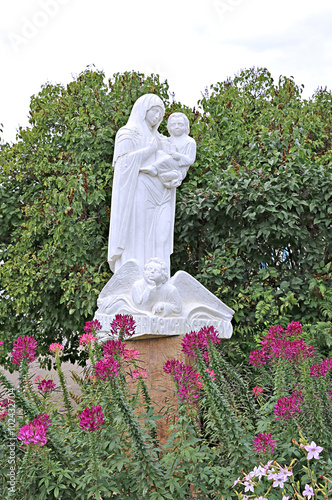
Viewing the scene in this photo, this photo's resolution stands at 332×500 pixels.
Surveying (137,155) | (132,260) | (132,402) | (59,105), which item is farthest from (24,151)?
(132,402)

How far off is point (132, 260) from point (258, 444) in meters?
2.63

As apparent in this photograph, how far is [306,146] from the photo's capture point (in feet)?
18.2

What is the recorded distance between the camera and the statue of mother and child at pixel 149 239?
13.7 feet

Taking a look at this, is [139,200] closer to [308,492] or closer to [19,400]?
[19,400]

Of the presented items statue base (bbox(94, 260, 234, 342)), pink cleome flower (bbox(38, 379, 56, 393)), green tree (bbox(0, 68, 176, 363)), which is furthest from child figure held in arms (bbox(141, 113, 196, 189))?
pink cleome flower (bbox(38, 379, 56, 393))

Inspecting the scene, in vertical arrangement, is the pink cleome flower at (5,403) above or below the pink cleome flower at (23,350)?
below

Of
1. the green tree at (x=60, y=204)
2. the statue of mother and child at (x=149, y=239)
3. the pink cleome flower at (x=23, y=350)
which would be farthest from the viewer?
the green tree at (x=60, y=204)

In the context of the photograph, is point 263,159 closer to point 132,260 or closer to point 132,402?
point 132,260

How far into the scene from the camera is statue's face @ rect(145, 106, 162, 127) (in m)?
4.87

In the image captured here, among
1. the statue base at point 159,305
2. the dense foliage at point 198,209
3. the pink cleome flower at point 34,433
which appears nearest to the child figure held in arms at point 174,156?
the dense foliage at point 198,209

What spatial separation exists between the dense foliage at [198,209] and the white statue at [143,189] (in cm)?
76

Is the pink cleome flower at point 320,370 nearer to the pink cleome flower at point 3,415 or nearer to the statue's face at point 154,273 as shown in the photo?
the pink cleome flower at point 3,415

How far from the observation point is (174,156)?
4.92 m

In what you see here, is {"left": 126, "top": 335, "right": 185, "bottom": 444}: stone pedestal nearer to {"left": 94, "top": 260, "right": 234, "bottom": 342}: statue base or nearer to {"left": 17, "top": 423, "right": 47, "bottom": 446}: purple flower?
{"left": 94, "top": 260, "right": 234, "bottom": 342}: statue base
